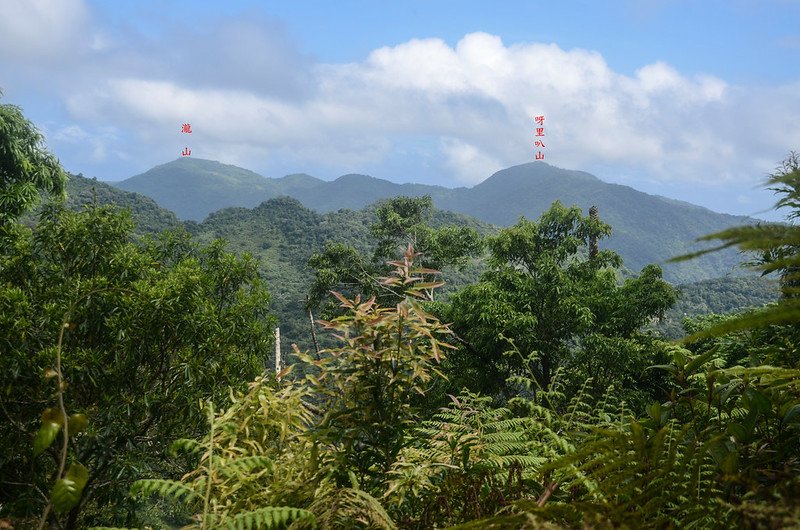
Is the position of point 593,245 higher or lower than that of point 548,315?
higher

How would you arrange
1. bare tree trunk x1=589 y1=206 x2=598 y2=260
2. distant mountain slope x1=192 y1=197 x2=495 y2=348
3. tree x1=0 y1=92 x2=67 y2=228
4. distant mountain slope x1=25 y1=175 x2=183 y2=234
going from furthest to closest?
distant mountain slope x1=192 y1=197 x2=495 y2=348
distant mountain slope x1=25 y1=175 x2=183 y2=234
bare tree trunk x1=589 y1=206 x2=598 y2=260
tree x1=0 y1=92 x2=67 y2=228

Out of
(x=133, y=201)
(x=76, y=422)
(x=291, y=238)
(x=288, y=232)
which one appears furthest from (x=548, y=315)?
(x=288, y=232)

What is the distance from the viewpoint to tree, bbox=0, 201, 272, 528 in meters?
5.30

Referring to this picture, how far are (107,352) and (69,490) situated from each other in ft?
15.7

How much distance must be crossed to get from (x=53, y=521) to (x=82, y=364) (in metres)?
1.40

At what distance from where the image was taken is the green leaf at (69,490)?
103cm

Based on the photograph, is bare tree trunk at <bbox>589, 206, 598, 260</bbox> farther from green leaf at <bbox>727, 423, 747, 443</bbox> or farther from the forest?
green leaf at <bbox>727, 423, 747, 443</bbox>

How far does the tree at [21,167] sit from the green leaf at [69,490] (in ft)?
44.8

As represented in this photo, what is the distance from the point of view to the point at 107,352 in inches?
213

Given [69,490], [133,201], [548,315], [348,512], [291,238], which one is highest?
[133,201]

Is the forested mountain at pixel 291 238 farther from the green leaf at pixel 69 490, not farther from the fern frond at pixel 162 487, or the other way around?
the green leaf at pixel 69 490

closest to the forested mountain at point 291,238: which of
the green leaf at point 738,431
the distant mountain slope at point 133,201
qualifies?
the distant mountain slope at point 133,201

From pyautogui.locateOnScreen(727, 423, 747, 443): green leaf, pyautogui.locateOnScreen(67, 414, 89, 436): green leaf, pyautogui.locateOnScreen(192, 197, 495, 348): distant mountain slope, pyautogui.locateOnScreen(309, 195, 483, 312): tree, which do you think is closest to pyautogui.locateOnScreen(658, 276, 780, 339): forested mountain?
pyautogui.locateOnScreen(192, 197, 495, 348): distant mountain slope

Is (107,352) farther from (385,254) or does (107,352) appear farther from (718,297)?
(718,297)
